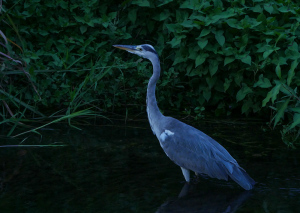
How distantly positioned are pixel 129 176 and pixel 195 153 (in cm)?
70

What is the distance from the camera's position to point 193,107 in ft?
26.7

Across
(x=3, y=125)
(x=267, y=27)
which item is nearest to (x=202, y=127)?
(x=267, y=27)

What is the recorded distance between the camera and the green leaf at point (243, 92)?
729 centimetres

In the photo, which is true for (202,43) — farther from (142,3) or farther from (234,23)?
(142,3)

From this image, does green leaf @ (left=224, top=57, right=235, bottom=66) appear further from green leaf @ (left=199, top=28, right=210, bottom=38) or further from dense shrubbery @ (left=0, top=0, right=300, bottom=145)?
green leaf @ (left=199, top=28, right=210, bottom=38)

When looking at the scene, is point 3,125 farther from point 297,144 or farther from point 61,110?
point 297,144

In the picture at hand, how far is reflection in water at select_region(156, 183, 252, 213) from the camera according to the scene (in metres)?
4.77

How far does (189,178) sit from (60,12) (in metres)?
3.75

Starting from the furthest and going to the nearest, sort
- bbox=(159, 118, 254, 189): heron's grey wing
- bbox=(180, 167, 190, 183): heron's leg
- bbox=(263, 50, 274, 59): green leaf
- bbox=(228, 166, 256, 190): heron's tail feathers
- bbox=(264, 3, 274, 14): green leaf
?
bbox=(264, 3, 274, 14): green leaf < bbox=(263, 50, 274, 59): green leaf < bbox=(180, 167, 190, 183): heron's leg < bbox=(159, 118, 254, 189): heron's grey wing < bbox=(228, 166, 256, 190): heron's tail feathers

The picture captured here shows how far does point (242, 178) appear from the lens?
5102 mm

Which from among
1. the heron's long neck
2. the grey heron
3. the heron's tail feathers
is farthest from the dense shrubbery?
the heron's tail feathers

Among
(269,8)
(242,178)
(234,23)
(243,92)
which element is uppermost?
(269,8)

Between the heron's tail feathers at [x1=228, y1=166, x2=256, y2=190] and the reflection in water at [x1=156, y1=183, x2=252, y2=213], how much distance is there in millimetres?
84

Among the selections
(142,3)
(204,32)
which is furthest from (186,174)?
(142,3)
